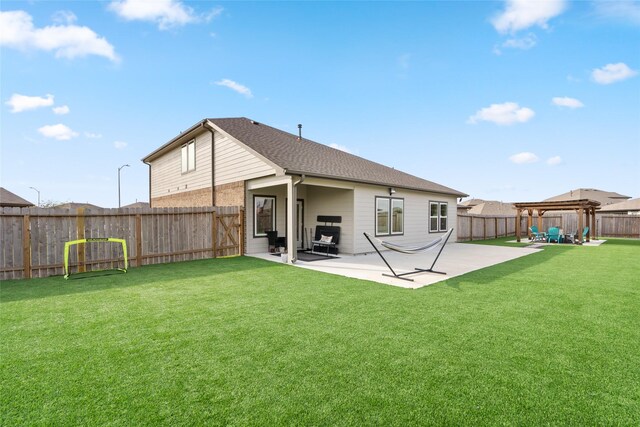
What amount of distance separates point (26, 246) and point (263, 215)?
650 cm

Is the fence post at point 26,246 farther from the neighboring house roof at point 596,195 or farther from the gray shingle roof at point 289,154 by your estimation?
the neighboring house roof at point 596,195

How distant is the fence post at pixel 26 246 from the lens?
686 centimetres

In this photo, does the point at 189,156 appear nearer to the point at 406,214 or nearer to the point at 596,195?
the point at 406,214

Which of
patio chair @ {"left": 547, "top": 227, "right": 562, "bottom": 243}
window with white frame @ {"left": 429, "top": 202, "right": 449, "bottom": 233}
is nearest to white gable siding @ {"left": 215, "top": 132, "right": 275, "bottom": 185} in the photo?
window with white frame @ {"left": 429, "top": 202, "right": 449, "bottom": 233}

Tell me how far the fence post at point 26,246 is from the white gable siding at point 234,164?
5678 millimetres

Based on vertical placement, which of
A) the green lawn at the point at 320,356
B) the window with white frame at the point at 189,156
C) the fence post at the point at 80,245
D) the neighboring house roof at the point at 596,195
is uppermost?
the window with white frame at the point at 189,156

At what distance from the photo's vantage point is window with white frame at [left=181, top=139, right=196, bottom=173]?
45.0 feet

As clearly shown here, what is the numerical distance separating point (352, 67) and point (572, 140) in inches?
427

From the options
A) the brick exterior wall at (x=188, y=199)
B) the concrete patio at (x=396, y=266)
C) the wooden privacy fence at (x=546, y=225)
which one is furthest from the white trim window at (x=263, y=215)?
the wooden privacy fence at (x=546, y=225)

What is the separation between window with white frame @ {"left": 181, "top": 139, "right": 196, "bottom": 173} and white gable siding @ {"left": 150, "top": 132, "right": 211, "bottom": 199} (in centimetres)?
24

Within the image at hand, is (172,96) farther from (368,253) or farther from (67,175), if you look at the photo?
(67,175)

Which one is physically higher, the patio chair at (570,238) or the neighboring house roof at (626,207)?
the neighboring house roof at (626,207)

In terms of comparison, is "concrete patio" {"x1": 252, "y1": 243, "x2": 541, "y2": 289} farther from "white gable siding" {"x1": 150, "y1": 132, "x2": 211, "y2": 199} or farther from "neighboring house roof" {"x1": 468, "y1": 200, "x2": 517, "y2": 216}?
"neighboring house roof" {"x1": 468, "y1": 200, "x2": 517, "y2": 216}

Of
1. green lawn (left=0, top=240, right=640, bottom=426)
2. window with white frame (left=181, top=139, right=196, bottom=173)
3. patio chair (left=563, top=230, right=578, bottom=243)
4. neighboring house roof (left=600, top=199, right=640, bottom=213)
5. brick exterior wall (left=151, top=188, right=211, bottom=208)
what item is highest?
window with white frame (left=181, top=139, right=196, bottom=173)
